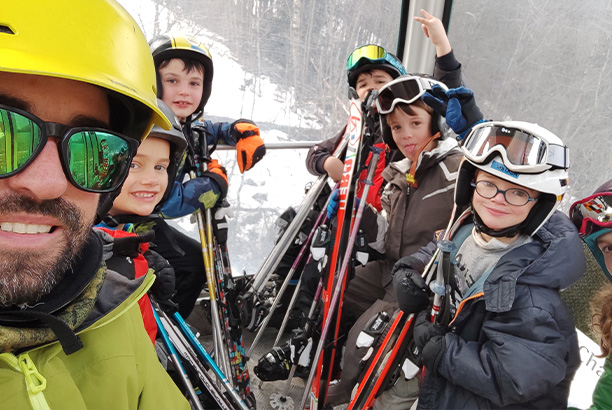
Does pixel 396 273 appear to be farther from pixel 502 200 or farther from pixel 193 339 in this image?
pixel 193 339

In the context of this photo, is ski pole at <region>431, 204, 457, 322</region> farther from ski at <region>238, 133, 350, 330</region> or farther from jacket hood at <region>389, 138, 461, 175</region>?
ski at <region>238, 133, 350, 330</region>

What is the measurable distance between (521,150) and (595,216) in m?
0.46

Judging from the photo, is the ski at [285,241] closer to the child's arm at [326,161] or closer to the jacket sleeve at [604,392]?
the child's arm at [326,161]

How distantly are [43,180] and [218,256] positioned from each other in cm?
168

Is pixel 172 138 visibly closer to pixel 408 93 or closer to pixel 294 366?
pixel 408 93

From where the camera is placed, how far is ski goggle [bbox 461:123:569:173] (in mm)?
1492

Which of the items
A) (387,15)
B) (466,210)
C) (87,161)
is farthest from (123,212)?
(387,15)

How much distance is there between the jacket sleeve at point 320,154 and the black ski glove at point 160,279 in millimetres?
1427

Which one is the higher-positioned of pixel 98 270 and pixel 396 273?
pixel 98 270

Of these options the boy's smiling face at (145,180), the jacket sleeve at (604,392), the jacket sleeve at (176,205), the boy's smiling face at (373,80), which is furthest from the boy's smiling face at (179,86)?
the jacket sleeve at (604,392)

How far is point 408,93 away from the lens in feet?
6.87

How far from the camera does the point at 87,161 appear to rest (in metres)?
0.76

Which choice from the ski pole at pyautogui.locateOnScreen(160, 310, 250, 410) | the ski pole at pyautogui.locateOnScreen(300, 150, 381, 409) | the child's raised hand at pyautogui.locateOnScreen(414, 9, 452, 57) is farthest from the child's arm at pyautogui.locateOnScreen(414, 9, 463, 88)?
the ski pole at pyautogui.locateOnScreen(160, 310, 250, 410)

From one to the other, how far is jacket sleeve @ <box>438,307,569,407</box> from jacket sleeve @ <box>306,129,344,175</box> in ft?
5.30
